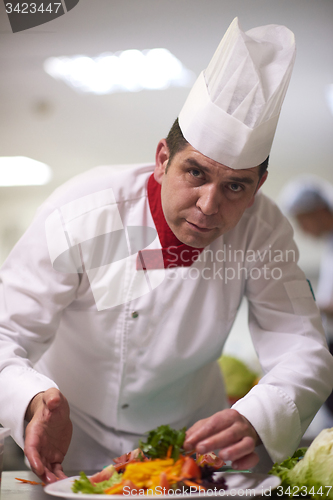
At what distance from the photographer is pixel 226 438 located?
59 centimetres

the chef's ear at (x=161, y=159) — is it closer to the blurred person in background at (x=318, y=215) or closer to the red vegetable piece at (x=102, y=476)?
the blurred person in background at (x=318, y=215)

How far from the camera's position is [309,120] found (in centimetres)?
83

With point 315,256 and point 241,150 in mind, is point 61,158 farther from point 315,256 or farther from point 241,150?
point 315,256

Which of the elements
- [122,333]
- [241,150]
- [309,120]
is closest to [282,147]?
[309,120]

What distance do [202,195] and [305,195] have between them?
29 cm

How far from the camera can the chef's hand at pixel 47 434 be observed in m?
0.61

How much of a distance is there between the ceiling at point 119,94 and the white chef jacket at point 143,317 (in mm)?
56

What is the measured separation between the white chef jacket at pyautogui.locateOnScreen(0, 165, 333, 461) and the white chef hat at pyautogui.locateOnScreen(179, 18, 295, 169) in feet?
0.55

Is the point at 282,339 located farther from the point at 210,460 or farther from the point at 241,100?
the point at 241,100

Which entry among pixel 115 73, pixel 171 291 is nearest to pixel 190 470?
pixel 171 291

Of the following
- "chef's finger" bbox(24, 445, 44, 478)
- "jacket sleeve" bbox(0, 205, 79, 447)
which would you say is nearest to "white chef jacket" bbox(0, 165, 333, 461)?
"jacket sleeve" bbox(0, 205, 79, 447)

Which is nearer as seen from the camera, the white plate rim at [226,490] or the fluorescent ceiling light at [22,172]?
the white plate rim at [226,490]

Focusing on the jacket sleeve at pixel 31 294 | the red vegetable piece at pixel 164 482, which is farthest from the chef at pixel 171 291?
the red vegetable piece at pixel 164 482

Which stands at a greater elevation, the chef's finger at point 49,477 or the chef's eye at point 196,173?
the chef's eye at point 196,173
